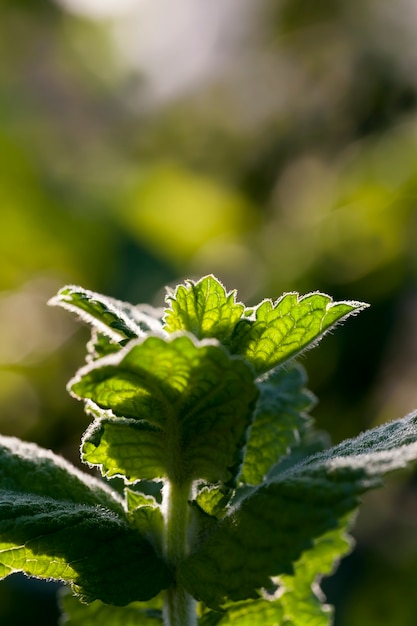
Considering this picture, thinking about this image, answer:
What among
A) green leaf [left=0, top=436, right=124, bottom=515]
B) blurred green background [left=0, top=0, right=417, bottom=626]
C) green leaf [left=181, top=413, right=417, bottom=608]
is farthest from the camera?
blurred green background [left=0, top=0, right=417, bottom=626]

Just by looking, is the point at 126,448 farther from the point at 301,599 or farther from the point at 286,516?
the point at 301,599

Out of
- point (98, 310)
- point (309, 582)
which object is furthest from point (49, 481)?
point (309, 582)

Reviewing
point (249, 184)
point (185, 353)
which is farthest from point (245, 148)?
point (185, 353)

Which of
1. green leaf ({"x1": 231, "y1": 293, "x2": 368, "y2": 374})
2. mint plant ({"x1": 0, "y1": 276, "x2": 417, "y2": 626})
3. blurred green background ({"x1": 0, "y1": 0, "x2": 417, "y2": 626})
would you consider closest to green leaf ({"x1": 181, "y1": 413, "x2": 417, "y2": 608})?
mint plant ({"x1": 0, "y1": 276, "x2": 417, "y2": 626})

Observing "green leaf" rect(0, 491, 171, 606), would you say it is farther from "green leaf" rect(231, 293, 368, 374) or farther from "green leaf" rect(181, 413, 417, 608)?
"green leaf" rect(231, 293, 368, 374)

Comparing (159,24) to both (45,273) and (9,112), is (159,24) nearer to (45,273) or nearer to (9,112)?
(9,112)
